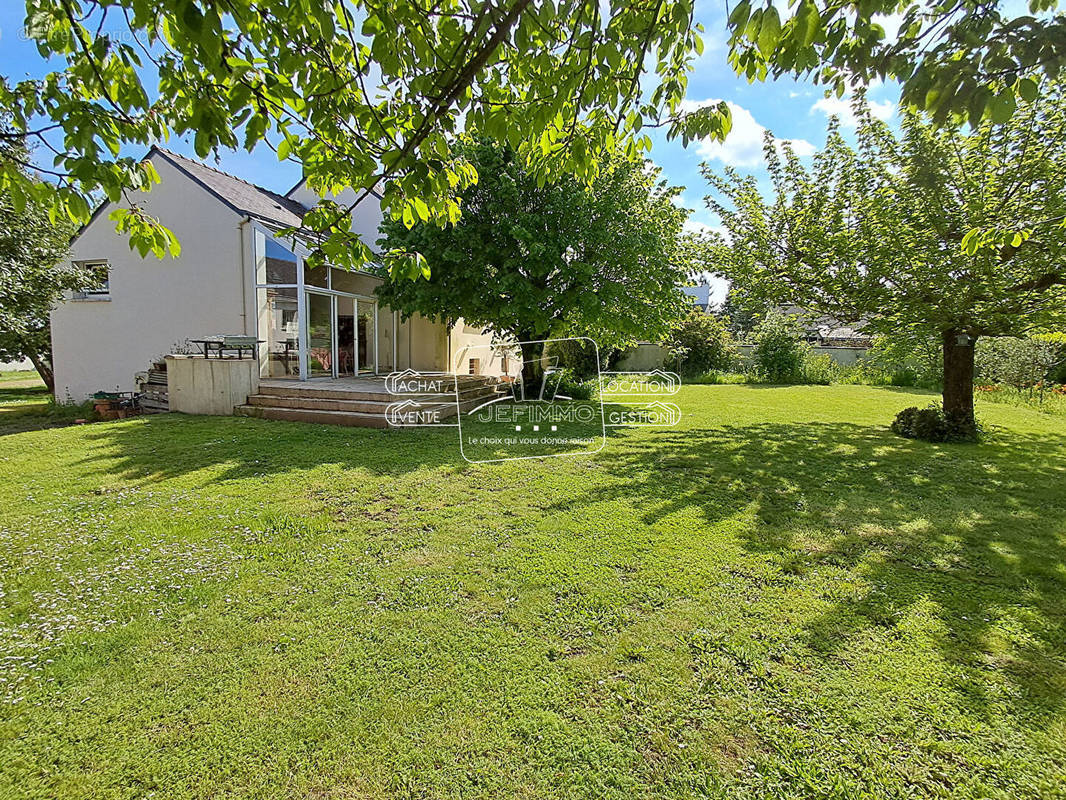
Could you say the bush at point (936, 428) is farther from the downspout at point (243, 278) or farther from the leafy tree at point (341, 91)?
the downspout at point (243, 278)

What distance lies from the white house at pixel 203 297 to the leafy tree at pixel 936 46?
10.3m

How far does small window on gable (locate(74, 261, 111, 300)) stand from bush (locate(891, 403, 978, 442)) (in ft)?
63.5

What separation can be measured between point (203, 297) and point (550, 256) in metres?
8.84

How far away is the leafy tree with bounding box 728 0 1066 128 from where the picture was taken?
2031 millimetres

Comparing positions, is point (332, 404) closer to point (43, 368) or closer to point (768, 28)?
point (768, 28)

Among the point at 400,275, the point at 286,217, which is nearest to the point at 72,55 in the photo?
the point at 400,275

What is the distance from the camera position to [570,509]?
475 cm

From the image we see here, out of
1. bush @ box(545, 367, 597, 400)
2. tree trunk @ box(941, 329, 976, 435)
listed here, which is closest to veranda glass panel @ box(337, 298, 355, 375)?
bush @ box(545, 367, 597, 400)

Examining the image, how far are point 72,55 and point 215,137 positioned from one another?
1187 millimetres

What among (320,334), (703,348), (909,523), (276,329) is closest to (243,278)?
(276,329)

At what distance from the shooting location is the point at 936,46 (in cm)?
221

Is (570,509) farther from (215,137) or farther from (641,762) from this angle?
(215,137)

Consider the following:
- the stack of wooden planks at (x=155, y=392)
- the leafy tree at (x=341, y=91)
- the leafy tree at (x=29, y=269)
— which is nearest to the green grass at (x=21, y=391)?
the leafy tree at (x=29, y=269)

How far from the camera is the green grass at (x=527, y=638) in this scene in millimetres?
1854
